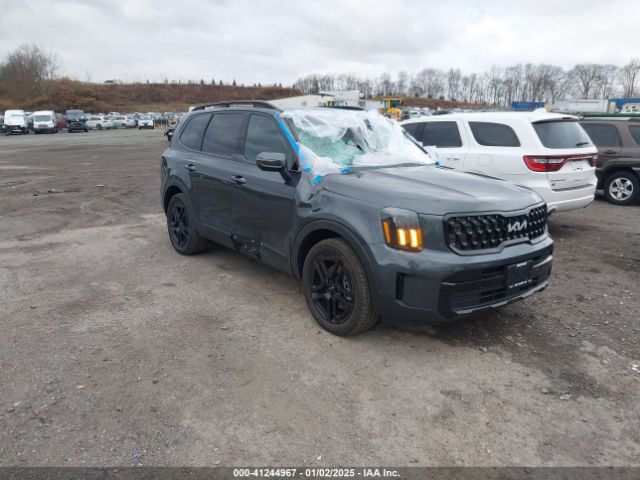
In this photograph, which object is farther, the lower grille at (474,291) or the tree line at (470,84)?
the tree line at (470,84)

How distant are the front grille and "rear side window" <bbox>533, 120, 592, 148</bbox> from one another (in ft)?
11.3

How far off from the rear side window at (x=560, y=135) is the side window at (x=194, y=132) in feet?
14.6

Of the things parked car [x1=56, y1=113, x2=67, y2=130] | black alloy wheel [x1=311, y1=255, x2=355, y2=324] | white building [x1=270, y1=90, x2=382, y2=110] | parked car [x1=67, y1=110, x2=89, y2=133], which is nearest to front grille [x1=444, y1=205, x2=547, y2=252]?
black alloy wheel [x1=311, y1=255, x2=355, y2=324]

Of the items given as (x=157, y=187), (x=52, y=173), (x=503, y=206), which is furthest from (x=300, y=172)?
(x=52, y=173)

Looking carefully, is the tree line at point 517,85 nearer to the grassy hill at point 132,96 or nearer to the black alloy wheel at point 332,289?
the grassy hill at point 132,96

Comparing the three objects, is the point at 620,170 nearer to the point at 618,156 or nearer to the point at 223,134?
the point at 618,156

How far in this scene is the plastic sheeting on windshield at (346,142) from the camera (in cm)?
412

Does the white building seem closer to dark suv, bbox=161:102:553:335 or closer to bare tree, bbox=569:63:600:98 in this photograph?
dark suv, bbox=161:102:553:335

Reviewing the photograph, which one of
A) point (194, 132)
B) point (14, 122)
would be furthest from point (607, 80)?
point (194, 132)

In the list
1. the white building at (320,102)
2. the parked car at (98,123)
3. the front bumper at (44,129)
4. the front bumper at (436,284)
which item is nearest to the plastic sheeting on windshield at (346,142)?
the white building at (320,102)

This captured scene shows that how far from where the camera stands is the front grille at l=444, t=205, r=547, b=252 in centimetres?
330

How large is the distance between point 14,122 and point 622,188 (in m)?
48.3

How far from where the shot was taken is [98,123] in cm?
5541

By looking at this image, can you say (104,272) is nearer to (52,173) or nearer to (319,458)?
(319,458)
